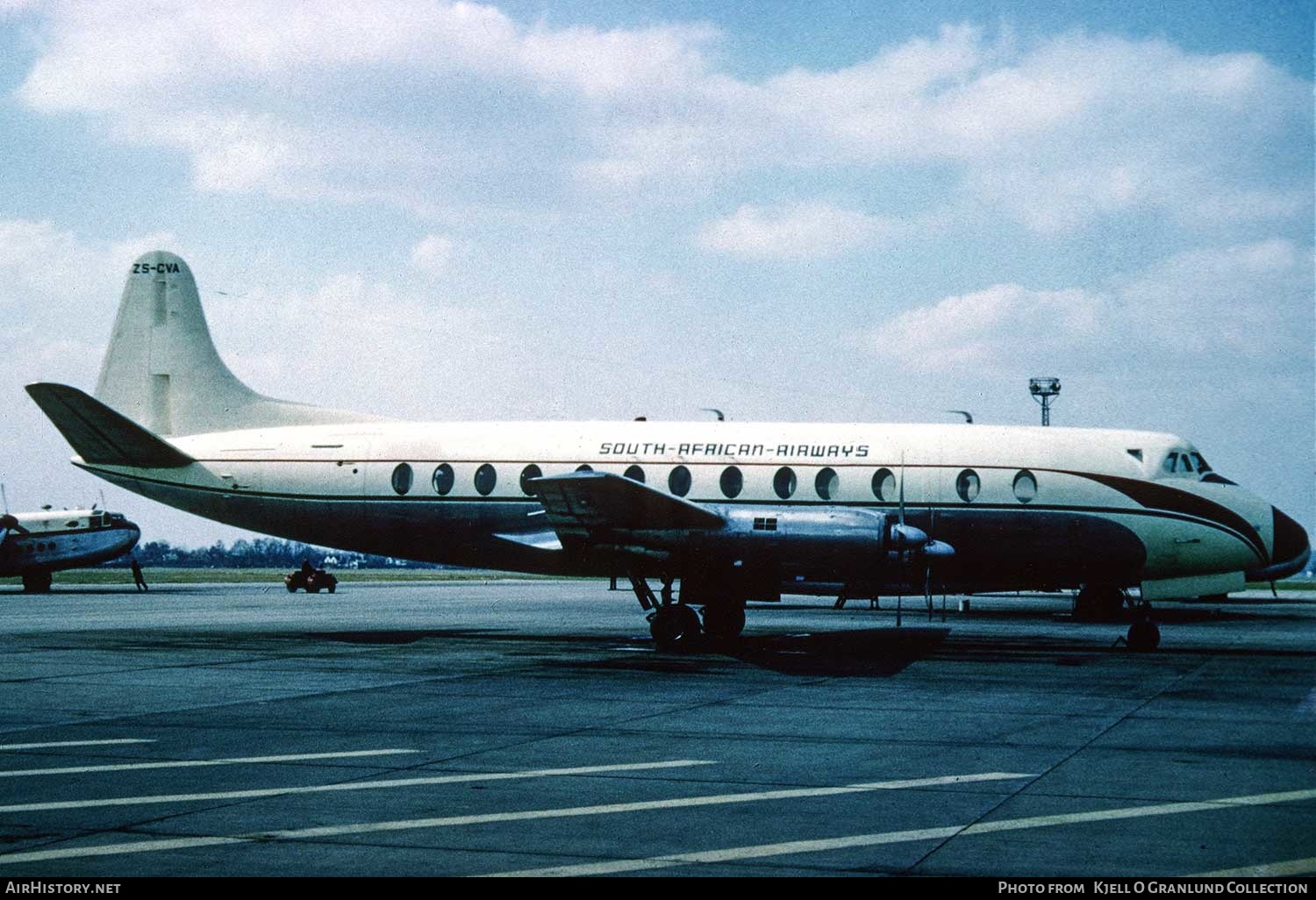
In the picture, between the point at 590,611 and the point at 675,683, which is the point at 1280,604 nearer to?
the point at 590,611

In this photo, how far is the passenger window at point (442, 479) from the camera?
24109 millimetres

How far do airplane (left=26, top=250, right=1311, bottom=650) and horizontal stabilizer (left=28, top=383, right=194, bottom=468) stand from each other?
39mm

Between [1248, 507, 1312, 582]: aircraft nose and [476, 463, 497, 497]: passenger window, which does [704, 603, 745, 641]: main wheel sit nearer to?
[476, 463, 497, 497]: passenger window

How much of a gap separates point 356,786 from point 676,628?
1213 cm

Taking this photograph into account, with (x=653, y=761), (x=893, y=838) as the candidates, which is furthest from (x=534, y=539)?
(x=893, y=838)

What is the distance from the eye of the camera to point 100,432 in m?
24.5

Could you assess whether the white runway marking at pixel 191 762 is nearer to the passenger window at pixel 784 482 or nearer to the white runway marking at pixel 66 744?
the white runway marking at pixel 66 744

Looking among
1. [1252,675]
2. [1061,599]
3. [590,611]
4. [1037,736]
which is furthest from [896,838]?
[1061,599]

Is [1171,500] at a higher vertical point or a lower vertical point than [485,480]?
lower

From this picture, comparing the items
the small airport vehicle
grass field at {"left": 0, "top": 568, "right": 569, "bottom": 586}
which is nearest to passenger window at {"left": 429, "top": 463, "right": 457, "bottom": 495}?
grass field at {"left": 0, "top": 568, "right": 569, "bottom": 586}

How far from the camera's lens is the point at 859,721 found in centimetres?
1288

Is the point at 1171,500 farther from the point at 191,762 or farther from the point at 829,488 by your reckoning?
the point at 191,762

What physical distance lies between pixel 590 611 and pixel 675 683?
65.2ft

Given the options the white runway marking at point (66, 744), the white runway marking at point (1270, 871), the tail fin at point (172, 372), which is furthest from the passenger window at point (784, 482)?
the white runway marking at point (1270, 871)
